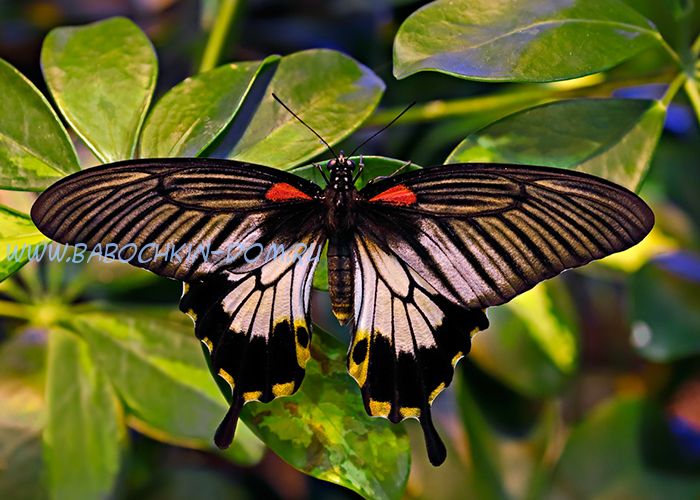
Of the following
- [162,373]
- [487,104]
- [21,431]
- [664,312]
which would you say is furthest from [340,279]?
[664,312]

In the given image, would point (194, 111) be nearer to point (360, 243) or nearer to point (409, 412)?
point (360, 243)

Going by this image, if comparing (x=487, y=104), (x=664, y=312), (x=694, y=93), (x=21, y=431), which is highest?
(x=694, y=93)

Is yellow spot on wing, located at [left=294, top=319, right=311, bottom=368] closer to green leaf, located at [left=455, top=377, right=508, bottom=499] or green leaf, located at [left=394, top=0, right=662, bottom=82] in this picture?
green leaf, located at [left=394, top=0, right=662, bottom=82]

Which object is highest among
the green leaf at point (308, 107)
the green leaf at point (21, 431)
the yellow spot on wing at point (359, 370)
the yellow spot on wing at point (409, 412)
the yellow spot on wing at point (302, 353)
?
the green leaf at point (308, 107)

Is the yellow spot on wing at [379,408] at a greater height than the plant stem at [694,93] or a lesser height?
lesser

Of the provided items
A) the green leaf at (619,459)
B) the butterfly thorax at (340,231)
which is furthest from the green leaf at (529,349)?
the butterfly thorax at (340,231)

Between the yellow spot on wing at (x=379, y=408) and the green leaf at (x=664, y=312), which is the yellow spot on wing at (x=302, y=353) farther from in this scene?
the green leaf at (x=664, y=312)

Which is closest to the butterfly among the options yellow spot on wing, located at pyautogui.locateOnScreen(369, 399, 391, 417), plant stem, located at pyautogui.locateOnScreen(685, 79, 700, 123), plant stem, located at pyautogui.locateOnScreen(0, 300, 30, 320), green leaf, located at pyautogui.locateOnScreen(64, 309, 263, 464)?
yellow spot on wing, located at pyautogui.locateOnScreen(369, 399, 391, 417)
